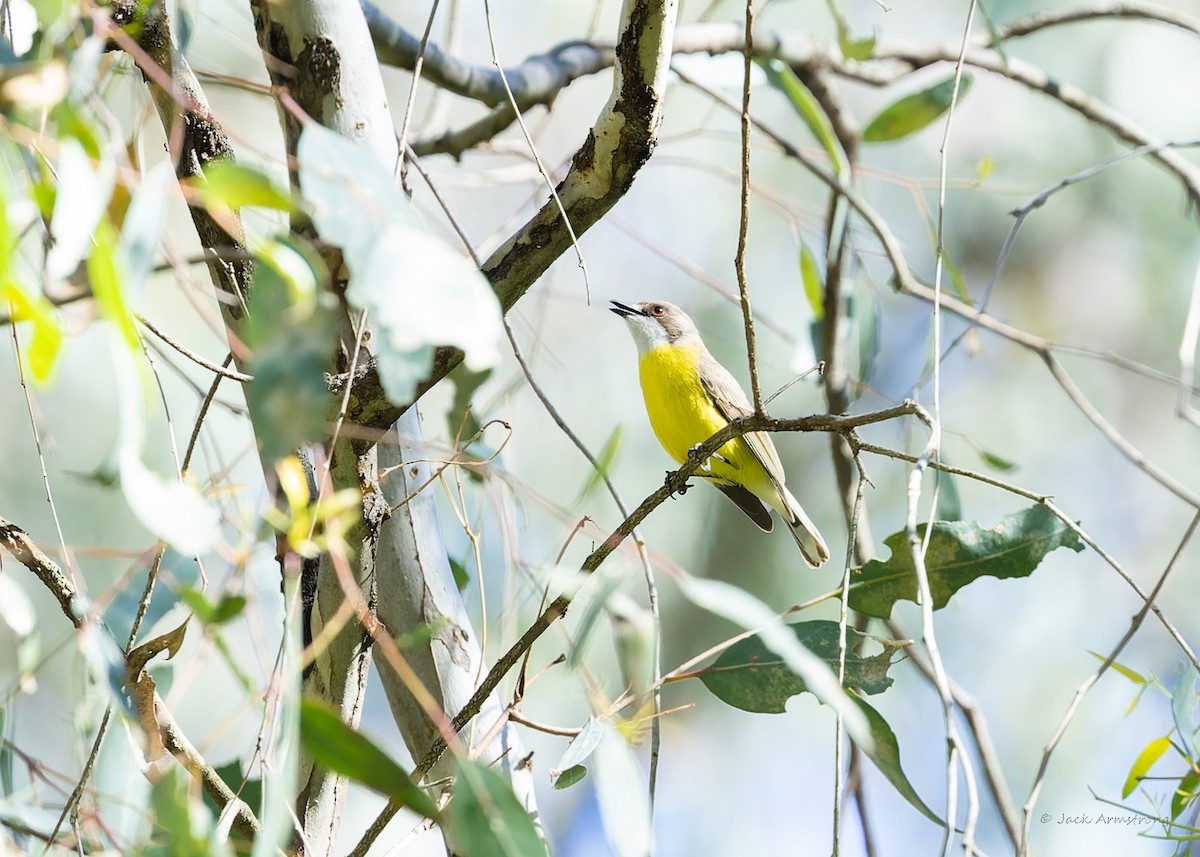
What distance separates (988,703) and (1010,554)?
15.4 feet

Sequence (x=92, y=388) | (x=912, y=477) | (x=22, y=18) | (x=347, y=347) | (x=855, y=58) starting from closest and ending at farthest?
(x=912, y=477)
(x=22, y=18)
(x=347, y=347)
(x=855, y=58)
(x=92, y=388)

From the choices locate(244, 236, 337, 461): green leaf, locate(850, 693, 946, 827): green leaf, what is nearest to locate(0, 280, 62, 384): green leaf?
locate(244, 236, 337, 461): green leaf

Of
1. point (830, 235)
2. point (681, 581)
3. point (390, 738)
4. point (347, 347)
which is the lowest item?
point (681, 581)

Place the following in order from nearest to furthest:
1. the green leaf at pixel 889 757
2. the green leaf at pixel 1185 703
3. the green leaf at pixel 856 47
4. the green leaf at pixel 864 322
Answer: the green leaf at pixel 889 757, the green leaf at pixel 1185 703, the green leaf at pixel 856 47, the green leaf at pixel 864 322

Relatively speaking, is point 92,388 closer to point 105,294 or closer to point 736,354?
point 736,354

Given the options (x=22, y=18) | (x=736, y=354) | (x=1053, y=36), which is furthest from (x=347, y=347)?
(x=1053, y=36)

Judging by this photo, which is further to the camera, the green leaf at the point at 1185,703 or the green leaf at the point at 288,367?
the green leaf at the point at 1185,703

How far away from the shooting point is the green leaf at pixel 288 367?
0.88 metres

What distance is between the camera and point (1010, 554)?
1.60 m

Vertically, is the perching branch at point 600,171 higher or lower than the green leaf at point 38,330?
higher

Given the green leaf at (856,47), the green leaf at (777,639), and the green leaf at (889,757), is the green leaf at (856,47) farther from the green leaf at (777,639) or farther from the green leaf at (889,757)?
the green leaf at (777,639)

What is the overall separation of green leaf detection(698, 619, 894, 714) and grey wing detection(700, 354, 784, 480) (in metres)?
1.75

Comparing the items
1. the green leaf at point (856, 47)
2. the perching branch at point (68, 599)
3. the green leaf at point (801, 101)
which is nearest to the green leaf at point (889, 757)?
the perching branch at point (68, 599)

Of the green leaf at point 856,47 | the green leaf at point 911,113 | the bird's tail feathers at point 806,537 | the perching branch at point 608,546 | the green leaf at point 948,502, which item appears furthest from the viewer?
the bird's tail feathers at point 806,537
